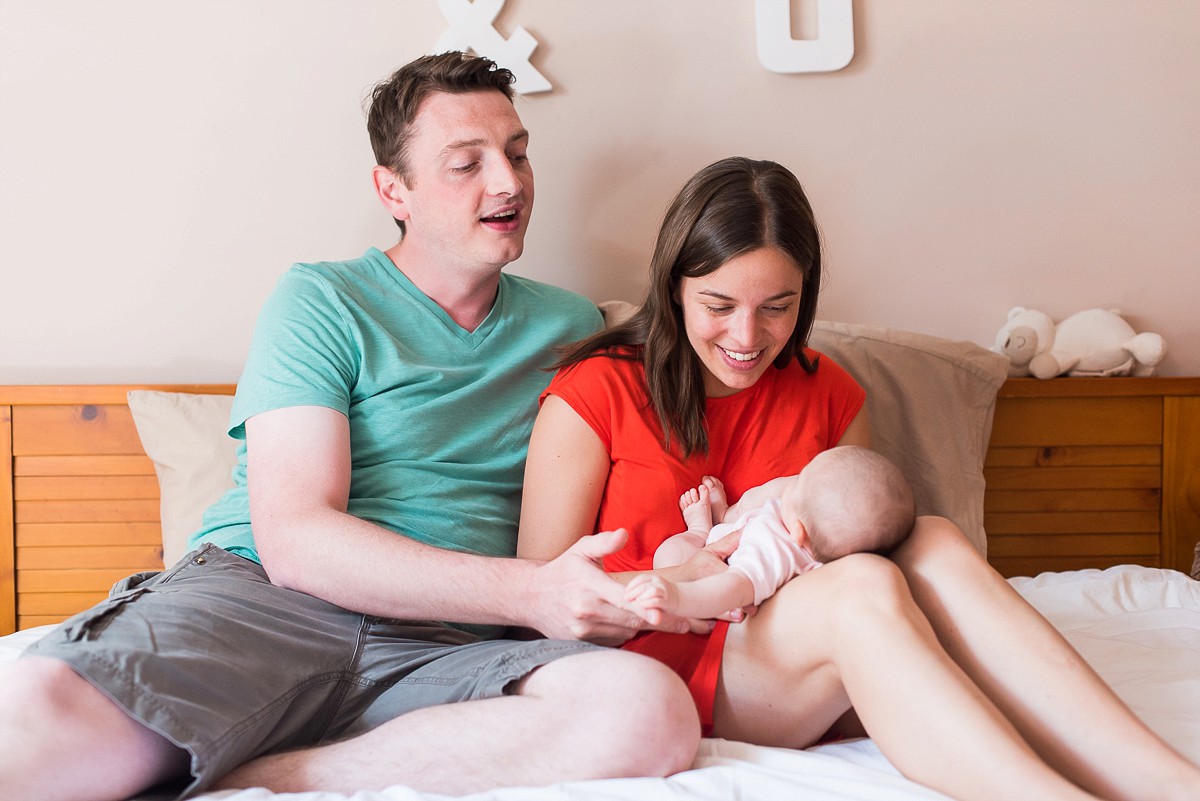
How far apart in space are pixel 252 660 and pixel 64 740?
24 cm

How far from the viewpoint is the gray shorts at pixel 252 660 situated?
1.11 meters

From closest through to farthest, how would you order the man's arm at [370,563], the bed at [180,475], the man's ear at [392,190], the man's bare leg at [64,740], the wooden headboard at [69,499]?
the man's bare leg at [64,740] → the man's arm at [370,563] → the man's ear at [392,190] → the bed at [180,475] → the wooden headboard at [69,499]

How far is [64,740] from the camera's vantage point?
1.05 meters

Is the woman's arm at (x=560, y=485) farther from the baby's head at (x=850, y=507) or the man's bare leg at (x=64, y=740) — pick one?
the man's bare leg at (x=64, y=740)

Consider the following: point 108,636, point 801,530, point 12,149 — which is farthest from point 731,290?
point 12,149

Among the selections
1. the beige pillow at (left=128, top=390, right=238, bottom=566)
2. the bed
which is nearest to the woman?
the bed

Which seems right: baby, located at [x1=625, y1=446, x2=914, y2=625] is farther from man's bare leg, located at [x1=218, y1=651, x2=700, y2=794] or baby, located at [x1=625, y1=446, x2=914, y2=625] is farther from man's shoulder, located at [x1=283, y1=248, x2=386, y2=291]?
man's shoulder, located at [x1=283, y1=248, x2=386, y2=291]

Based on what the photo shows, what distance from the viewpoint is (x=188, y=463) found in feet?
6.31

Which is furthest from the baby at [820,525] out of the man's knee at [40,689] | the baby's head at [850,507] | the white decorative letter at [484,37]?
the white decorative letter at [484,37]

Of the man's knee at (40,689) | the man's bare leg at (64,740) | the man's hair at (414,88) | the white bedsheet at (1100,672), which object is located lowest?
the white bedsheet at (1100,672)

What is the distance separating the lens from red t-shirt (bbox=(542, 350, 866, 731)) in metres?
1.55

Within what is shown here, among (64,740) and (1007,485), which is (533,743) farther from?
(1007,485)

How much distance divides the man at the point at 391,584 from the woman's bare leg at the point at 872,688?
0.17 m

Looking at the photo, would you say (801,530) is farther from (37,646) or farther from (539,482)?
(37,646)
